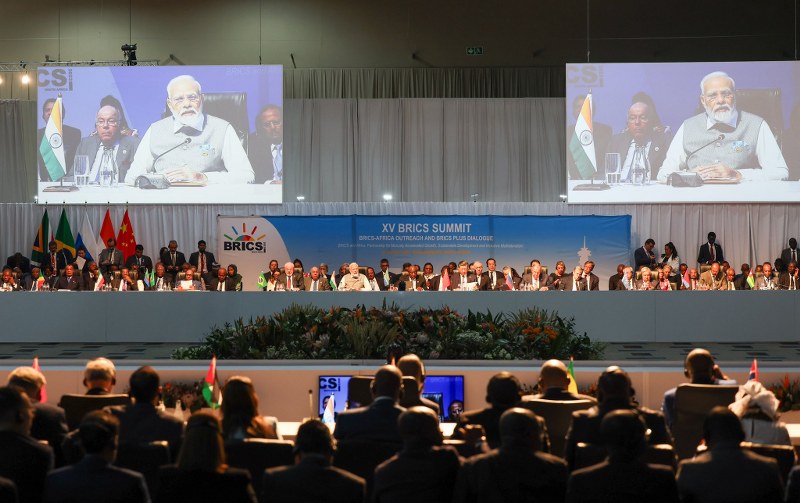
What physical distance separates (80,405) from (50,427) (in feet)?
1.43

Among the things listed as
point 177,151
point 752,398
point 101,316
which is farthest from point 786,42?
point 752,398

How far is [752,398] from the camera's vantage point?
4.41 meters

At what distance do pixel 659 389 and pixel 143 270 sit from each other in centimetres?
1096

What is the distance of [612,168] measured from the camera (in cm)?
1647

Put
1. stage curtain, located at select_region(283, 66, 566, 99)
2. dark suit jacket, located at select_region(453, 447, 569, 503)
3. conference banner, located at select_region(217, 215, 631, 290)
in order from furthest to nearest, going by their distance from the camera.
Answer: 1. stage curtain, located at select_region(283, 66, 566, 99)
2. conference banner, located at select_region(217, 215, 631, 290)
3. dark suit jacket, located at select_region(453, 447, 569, 503)

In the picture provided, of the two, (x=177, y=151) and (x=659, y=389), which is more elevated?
(x=177, y=151)

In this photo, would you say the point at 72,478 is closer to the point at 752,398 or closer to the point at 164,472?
the point at 164,472

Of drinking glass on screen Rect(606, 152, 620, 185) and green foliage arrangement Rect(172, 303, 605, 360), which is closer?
green foliage arrangement Rect(172, 303, 605, 360)

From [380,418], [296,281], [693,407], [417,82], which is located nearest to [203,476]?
[380,418]

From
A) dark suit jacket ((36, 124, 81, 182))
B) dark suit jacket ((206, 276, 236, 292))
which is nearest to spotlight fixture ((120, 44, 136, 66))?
dark suit jacket ((36, 124, 81, 182))

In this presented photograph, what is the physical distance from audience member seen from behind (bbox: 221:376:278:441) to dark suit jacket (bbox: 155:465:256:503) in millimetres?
555

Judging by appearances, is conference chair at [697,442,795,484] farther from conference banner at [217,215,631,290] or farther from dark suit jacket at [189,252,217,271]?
dark suit jacket at [189,252,217,271]

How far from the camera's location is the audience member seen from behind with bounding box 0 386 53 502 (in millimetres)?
3523

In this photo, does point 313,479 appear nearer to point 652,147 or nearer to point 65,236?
point 652,147
